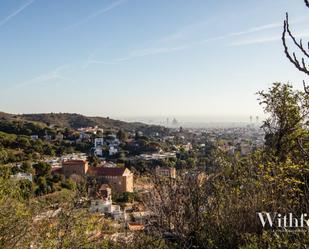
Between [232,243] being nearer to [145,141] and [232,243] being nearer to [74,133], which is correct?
[145,141]

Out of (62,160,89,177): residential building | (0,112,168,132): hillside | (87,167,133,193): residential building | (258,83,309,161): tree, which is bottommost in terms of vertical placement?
A: (87,167,133,193): residential building


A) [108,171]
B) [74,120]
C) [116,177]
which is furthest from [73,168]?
[74,120]

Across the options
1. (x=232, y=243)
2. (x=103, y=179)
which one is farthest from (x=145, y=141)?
(x=232, y=243)

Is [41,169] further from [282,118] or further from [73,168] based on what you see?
[282,118]

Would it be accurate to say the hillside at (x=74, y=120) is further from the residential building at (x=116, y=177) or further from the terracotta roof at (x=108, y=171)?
the residential building at (x=116, y=177)

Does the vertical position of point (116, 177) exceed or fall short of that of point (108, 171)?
it falls short

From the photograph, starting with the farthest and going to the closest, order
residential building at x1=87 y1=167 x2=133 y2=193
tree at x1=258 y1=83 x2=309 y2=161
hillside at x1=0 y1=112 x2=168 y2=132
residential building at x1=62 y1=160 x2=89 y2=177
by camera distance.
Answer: hillside at x1=0 y1=112 x2=168 y2=132
residential building at x1=62 y1=160 x2=89 y2=177
residential building at x1=87 y1=167 x2=133 y2=193
tree at x1=258 y1=83 x2=309 y2=161

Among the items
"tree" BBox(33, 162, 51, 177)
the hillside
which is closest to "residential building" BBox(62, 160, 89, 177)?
"tree" BBox(33, 162, 51, 177)

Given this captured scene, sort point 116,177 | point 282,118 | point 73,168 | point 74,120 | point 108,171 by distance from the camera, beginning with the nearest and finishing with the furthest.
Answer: point 282,118 < point 116,177 < point 108,171 < point 73,168 < point 74,120

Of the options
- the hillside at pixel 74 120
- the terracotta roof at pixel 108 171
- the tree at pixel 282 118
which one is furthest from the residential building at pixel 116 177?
the hillside at pixel 74 120

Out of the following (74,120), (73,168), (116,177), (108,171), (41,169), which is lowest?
(116,177)

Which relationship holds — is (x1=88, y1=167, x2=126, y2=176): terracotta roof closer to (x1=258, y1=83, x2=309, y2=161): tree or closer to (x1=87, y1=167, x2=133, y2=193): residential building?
(x1=87, y1=167, x2=133, y2=193): residential building
